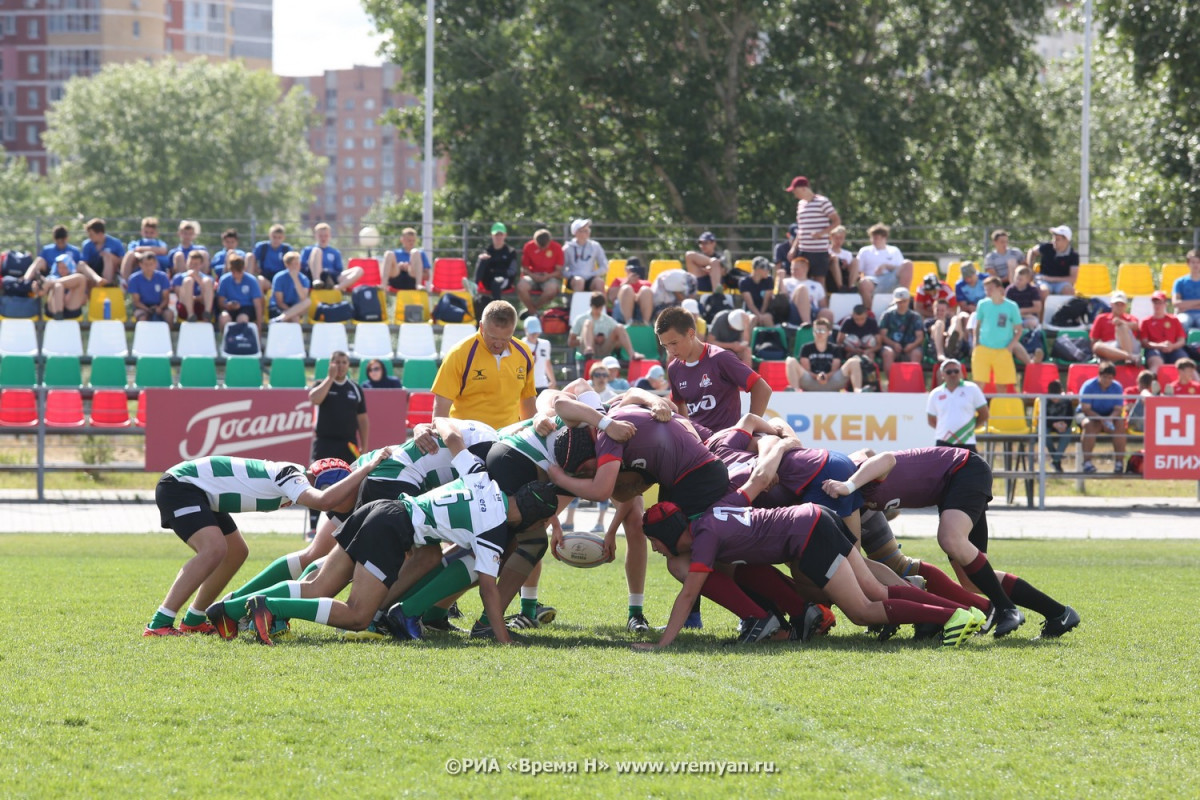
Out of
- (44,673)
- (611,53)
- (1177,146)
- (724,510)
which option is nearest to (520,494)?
(724,510)

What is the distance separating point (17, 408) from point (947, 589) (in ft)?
47.4

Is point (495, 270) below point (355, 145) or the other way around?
below

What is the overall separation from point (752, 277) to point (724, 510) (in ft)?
41.8

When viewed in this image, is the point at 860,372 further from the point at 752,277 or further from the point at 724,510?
the point at 724,510

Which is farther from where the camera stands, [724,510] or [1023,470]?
[1023,470]

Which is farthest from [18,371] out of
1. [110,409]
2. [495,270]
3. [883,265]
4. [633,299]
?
[883,265]

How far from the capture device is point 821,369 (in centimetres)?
1864

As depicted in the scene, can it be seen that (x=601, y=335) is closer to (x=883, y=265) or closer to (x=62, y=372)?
(x=883, y=265)

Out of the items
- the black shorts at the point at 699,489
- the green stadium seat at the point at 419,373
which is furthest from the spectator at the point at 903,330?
the black shorts at the point at 699,489

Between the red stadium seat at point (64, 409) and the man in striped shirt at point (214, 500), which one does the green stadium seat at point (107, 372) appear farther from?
the man in striped shirt at point (214, 500)

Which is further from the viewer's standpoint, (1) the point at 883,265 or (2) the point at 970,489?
(1) the point at 883,265

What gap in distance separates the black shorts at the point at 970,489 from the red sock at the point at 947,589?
42 cm

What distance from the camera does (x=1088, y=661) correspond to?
7.36 meters

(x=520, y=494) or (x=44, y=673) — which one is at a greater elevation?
(x=520, y=494)
